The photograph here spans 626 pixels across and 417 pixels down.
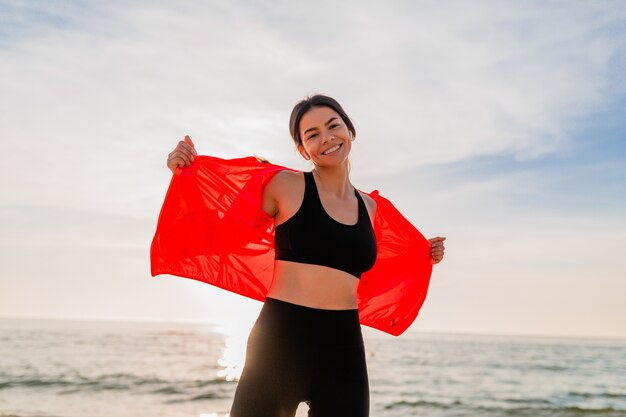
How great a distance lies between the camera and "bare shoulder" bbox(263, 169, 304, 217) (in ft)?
10.3

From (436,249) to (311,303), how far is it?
5.31 ft

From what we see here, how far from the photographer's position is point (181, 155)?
126 inches

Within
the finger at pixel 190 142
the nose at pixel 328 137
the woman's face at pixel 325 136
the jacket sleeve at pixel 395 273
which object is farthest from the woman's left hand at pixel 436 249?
the finger at pixel 190 142

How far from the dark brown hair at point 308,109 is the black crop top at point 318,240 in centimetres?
37

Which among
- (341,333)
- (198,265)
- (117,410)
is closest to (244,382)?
(341,333)

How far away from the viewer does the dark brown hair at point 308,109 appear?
338 centimetres

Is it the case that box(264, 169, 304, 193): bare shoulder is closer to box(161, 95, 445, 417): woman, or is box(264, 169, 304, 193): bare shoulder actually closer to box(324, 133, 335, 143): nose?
box(161, 95, 445, 417): woman

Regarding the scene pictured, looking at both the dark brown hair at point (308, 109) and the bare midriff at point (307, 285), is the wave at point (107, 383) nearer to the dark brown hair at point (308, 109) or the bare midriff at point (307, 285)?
the dark brown hair at point (308, 109)

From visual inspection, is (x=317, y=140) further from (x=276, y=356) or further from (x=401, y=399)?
(x=401, y=399)

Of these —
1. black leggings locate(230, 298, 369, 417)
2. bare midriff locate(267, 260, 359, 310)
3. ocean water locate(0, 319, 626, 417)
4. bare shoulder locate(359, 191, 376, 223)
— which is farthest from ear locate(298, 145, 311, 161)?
ocean water locate(0, 319, 626, 417)

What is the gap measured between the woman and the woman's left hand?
46.1 inches

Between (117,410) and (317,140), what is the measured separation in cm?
1153

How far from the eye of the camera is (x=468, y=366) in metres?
26.7

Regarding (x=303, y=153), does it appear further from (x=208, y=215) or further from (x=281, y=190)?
(x=208, y=215)
